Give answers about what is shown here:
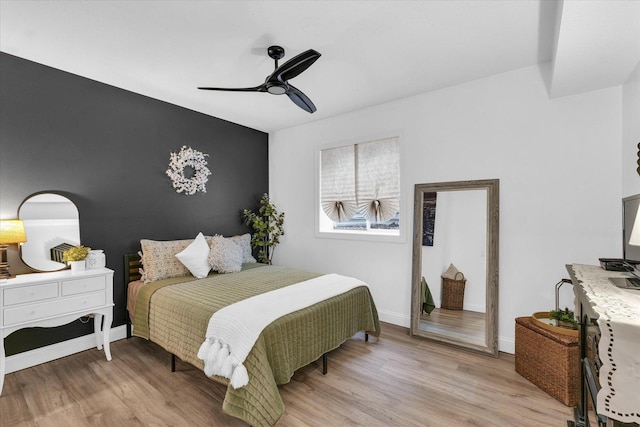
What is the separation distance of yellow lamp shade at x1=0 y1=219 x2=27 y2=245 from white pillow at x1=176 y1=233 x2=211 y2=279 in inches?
49.0

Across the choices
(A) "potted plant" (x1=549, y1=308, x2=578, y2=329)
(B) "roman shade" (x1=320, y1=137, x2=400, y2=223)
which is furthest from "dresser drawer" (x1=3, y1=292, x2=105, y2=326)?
(A) "potted plant" (x1=549, y1=308, x2=578, y2=329)

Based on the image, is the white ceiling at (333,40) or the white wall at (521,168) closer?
the white ceiling at (333,40)

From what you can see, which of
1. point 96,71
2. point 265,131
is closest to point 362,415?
point 96,71

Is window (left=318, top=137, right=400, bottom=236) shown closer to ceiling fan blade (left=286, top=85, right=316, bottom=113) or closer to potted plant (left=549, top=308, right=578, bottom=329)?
ceiling fan blade (left=286, top=85, right=316, bottom=113)

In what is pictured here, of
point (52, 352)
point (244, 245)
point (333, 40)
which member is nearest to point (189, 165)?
point (244, 245)

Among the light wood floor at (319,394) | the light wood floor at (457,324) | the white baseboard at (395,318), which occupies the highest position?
the light wood floor at (457,324)

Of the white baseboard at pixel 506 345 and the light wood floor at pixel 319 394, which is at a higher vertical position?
the white baseboard at pixel 506 345

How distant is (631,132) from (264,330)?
2.99 m

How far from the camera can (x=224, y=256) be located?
3.53 meters

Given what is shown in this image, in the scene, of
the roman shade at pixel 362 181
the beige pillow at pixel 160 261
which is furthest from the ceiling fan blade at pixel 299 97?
the beige pillow at pixel 160 261

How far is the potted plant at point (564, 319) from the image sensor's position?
2.27 meters

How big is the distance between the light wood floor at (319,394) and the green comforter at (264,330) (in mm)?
226

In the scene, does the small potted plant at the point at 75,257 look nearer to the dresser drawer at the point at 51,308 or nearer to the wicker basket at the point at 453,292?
the dresser drawer at the point at 51,308

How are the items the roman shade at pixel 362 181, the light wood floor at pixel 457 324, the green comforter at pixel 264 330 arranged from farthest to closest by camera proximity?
1. the roman shade at pixel 362 181
2. the light wood floor at pixel 457 324
3. the green comforter at pixel 264 330
